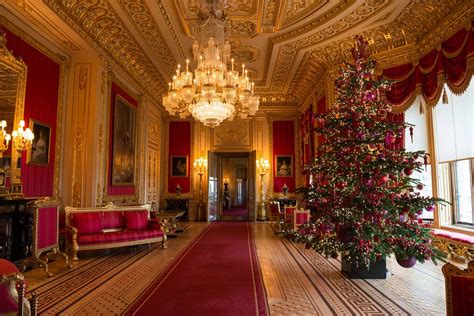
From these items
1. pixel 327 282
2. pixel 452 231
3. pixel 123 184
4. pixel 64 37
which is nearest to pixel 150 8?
pixel 64 37

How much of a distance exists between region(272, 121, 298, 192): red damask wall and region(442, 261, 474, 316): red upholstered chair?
9.72 metres

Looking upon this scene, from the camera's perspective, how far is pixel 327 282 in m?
3.92

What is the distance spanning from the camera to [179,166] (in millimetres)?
11750

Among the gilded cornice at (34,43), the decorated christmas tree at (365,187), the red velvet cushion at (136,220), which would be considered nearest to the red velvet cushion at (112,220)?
the red velvet cushion at (136,220)

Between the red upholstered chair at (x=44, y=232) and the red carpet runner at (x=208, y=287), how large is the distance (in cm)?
177

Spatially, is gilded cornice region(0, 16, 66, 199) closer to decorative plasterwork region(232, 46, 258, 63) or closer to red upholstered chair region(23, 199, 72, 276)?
red upholstered chair region(23, 199, 72, 276)

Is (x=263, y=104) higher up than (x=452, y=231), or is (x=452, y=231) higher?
(x=263, y=104)

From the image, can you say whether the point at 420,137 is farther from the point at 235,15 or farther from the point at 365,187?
the point at 235,15

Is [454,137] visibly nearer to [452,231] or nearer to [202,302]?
[452,231]

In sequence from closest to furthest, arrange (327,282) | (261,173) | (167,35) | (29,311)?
(29,311), (327,282), (167,35), (261,173)

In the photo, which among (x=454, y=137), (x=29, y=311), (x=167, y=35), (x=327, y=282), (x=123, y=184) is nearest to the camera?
(x=29, y=311)

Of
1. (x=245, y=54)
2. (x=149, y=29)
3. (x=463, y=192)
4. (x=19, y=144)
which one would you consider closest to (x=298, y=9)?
(x=245, y=54)

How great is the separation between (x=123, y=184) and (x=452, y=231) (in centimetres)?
706

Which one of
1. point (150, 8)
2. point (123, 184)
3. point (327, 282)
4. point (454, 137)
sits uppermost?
point (150, 8)
